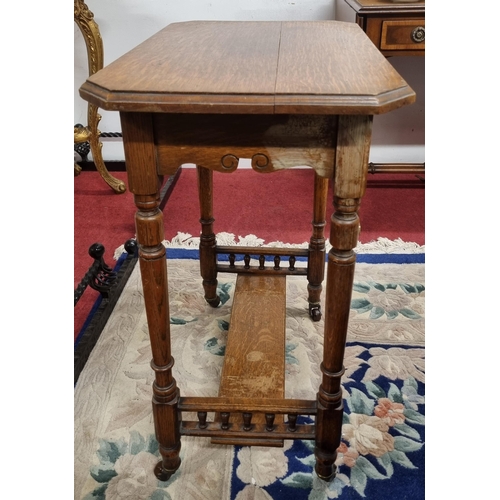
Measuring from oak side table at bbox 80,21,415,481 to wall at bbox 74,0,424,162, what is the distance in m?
1.16

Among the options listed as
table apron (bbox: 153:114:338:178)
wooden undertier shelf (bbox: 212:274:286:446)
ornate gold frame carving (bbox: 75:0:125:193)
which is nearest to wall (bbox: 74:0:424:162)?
ornate gold frame carving (bbox: 75:0:125:193)

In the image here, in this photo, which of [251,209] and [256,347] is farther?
[251,209]

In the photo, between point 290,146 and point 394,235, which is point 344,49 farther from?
point 394,235

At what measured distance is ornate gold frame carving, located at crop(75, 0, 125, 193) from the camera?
2.02 metres

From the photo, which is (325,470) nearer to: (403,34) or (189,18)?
(403,34)

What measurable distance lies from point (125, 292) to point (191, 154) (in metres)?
0.92

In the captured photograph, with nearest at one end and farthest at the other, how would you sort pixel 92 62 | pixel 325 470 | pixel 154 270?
pixel 154 270, pixel 325 470, pixel 92 62

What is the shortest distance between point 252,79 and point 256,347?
0.69m

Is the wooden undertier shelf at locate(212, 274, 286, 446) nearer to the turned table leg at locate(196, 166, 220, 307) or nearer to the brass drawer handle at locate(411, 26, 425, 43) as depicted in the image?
the turned table leg at locate(196, 166, 220, 307)

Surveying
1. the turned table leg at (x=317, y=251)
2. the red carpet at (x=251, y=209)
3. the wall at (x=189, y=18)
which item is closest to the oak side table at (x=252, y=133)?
the turned table leg at (x=317, y=251)

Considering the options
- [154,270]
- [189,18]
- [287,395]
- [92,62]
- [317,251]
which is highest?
[189,18]

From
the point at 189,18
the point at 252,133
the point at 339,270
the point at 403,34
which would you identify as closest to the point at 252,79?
the point at 252,133

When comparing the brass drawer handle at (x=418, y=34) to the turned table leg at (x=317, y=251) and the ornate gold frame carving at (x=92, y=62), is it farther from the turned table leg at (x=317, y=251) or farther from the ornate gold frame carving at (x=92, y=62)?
the ornate gold frame carving at (x=92, y=62)

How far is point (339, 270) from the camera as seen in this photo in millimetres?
847
